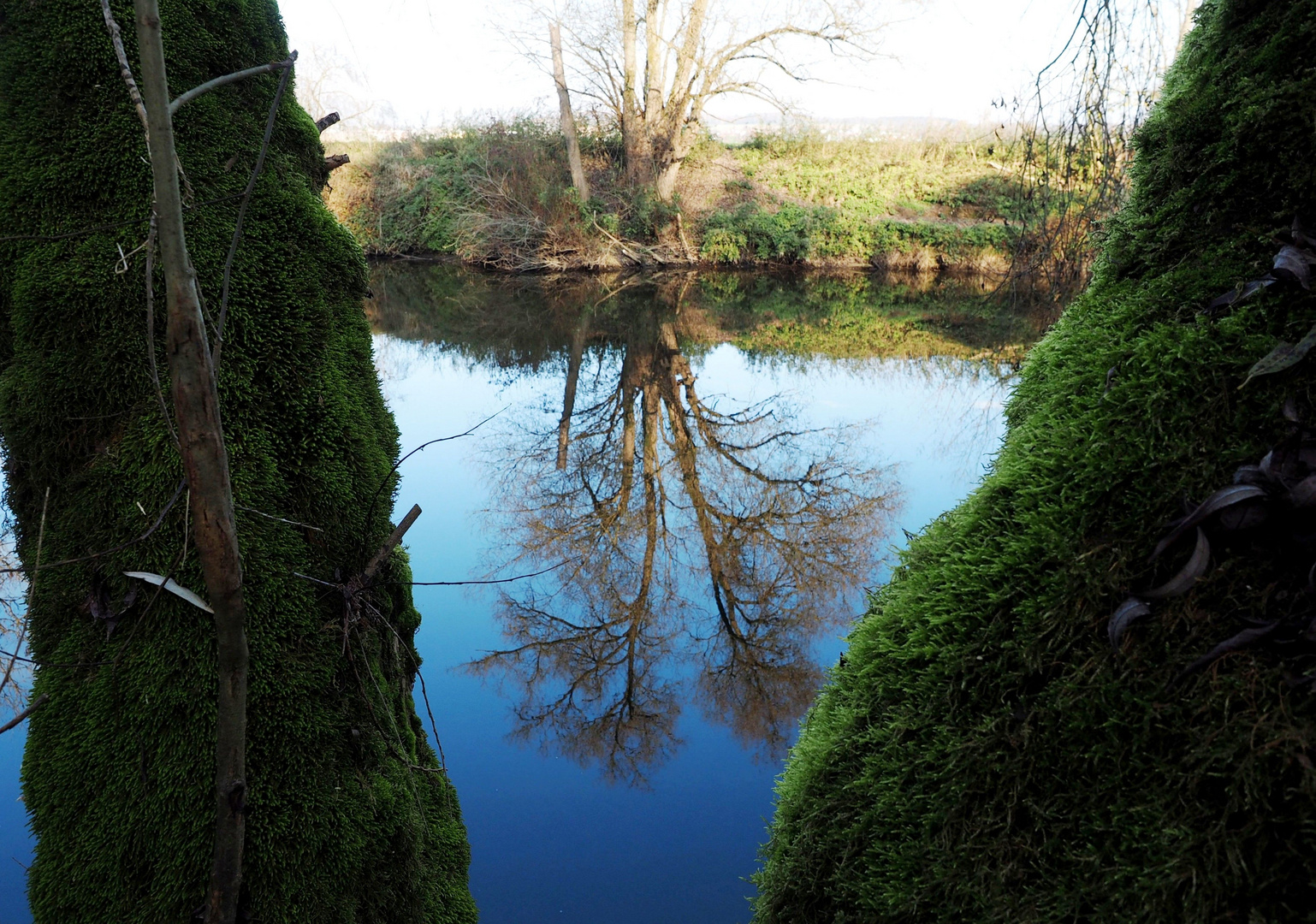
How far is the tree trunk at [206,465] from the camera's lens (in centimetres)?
124

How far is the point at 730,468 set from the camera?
737 cm

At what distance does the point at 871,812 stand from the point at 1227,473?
76cm

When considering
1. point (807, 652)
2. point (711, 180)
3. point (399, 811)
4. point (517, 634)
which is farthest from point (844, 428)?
point (711, 180)

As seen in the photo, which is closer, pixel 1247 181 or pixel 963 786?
pixel 963 786

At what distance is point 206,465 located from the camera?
137 cm

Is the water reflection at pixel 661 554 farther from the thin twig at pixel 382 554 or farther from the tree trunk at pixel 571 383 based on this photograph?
the thin twig at pixel 382 554

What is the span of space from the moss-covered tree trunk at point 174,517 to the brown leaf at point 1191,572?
1.81 metres

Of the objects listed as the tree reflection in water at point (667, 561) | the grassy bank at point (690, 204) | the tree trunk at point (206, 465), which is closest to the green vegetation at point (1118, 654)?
the tree trunk at point (206, 465)

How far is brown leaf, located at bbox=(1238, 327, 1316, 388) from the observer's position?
110 centimetres

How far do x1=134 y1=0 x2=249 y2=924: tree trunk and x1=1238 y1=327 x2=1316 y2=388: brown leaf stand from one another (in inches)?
64.6

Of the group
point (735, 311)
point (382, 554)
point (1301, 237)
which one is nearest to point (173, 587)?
point (382, 554)

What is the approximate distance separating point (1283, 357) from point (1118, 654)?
489mm

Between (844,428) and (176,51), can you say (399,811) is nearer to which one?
(176,51)

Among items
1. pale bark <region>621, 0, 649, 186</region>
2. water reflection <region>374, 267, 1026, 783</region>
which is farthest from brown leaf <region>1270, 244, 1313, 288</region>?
pale bark <region>621, 0, 649, 186</region>
